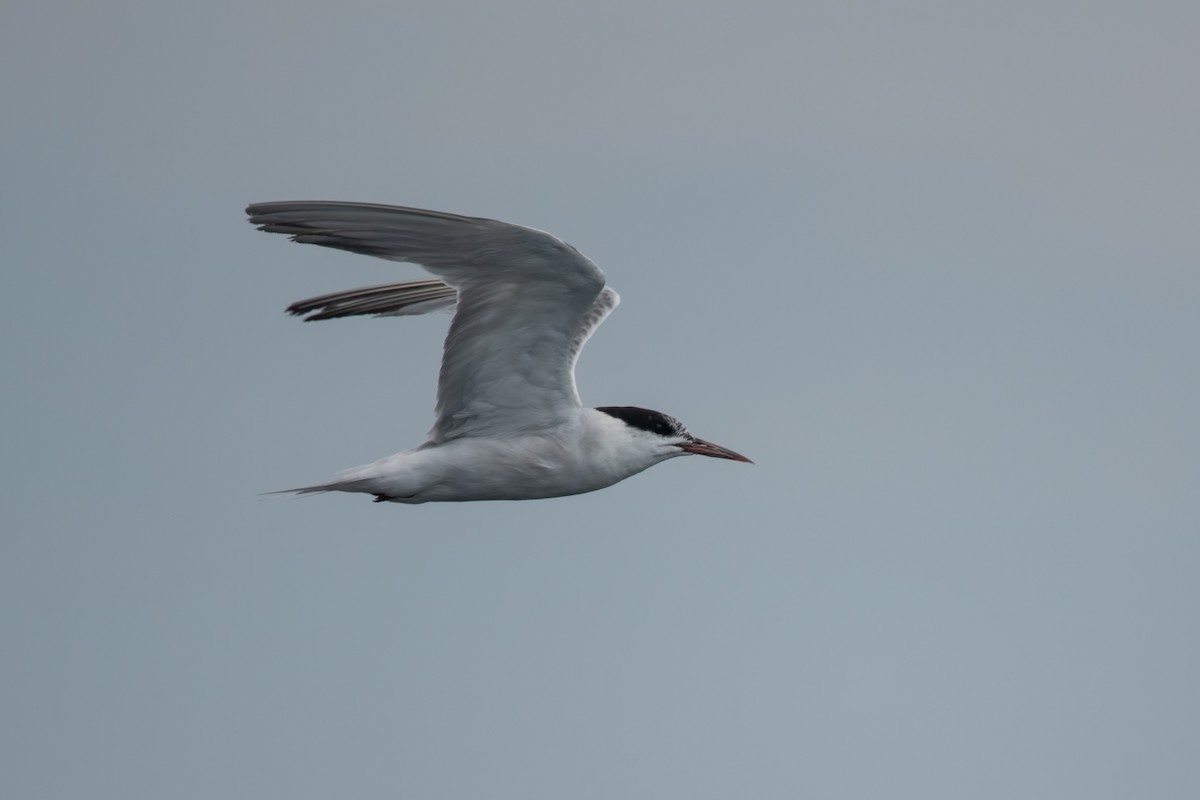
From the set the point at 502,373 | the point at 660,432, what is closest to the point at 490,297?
the point at 502,373

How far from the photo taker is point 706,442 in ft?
38.1

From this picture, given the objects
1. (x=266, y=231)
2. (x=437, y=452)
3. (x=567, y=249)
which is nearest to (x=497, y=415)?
(x=437, y=452)

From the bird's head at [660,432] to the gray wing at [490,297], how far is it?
21.5 inches

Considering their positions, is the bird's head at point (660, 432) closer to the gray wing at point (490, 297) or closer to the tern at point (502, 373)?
the tern at point (502, 373)

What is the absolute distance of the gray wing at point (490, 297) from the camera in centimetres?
922

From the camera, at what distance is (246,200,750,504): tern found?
30.6 feet

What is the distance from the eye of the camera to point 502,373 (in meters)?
10.4

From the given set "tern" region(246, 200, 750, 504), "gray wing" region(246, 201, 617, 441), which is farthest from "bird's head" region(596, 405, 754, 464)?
"gray wing" region(246, 201, 617, 441)

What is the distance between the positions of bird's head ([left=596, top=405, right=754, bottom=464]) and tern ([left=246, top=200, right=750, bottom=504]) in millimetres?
10

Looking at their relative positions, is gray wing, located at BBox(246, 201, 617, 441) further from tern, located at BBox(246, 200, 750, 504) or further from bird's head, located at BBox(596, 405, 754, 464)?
bird's head, located at BBox(596, 405, 754, 464)

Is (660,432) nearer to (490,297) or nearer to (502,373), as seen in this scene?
(502,373)

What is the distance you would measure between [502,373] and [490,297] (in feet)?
2.35

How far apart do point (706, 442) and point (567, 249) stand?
2702 millimetres

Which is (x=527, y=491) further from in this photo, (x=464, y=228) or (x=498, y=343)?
(x=464, y=228)
